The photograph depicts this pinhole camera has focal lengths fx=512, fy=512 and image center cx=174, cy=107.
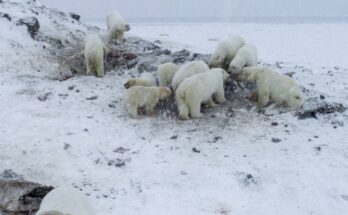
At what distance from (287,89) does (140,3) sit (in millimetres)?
24018

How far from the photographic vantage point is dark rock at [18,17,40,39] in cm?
1292

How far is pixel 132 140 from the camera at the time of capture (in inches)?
314

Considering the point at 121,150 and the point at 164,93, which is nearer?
the point at 121,150

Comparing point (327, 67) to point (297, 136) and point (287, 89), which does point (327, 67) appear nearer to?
point (287, 89)

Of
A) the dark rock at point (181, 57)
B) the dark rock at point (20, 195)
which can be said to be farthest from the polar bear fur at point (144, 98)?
the dark rock at point (20, 195)

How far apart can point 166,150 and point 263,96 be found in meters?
2.66

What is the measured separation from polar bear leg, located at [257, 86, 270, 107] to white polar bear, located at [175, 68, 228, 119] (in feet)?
2.96

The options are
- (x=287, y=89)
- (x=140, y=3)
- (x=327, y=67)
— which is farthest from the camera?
(x=140, y=3)

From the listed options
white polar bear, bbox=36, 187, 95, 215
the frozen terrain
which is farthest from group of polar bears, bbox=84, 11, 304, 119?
white polar bear, bbox=36, 187, 95, 215

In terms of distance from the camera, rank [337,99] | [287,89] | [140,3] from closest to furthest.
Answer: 1. [287,89]
2. [337,99]
3. [140,3]

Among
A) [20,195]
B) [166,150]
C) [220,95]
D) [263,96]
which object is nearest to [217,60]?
[220,95]

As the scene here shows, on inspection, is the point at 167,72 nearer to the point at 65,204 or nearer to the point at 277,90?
the point at 277,90

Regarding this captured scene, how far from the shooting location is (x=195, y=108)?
8.89m

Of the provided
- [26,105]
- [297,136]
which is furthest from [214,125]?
[26,105]
